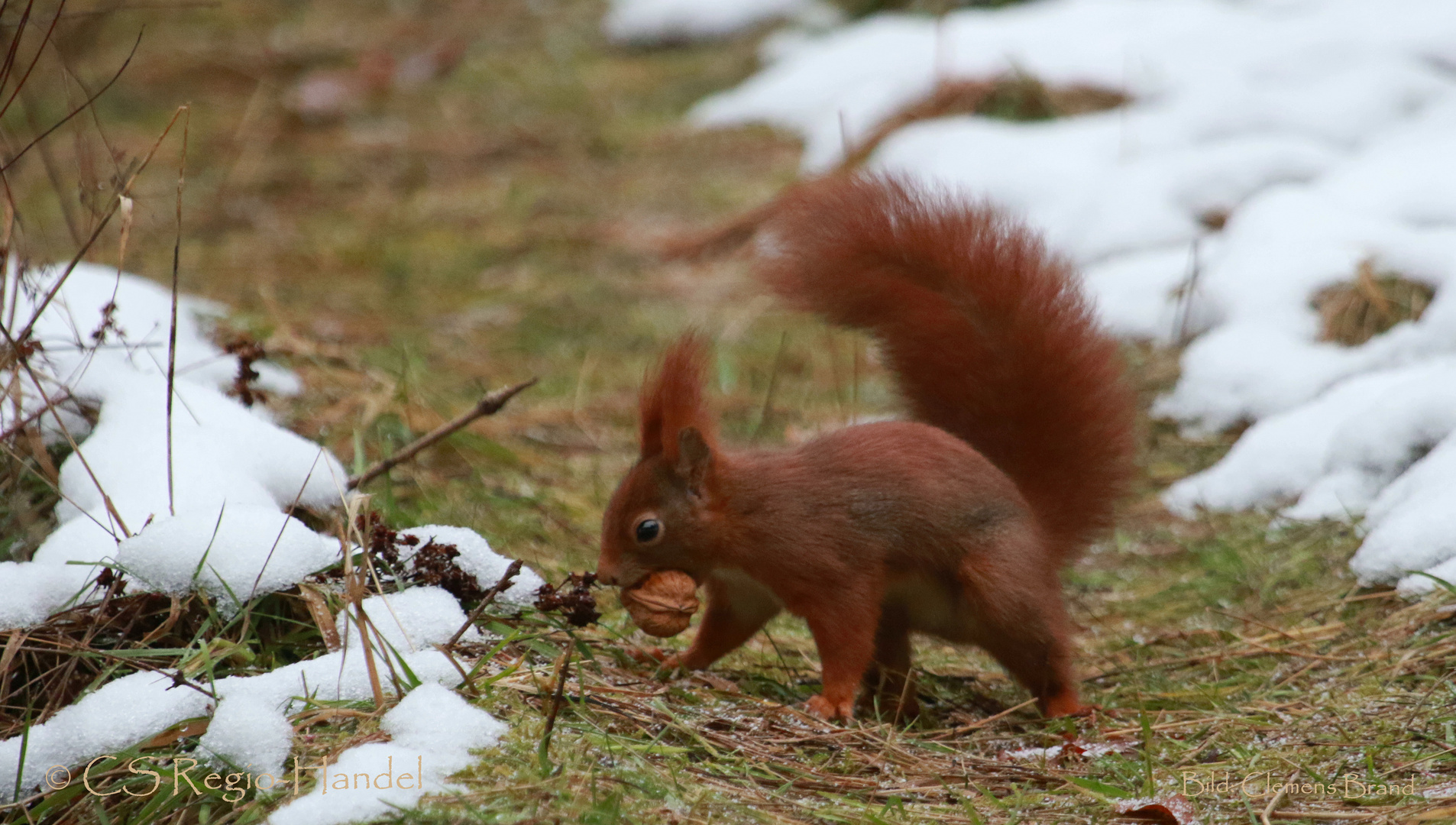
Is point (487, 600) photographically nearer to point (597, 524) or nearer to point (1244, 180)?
point (597, 524)

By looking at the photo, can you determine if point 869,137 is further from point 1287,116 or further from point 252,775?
point 252,775

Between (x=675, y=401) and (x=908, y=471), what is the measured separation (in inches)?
15.3

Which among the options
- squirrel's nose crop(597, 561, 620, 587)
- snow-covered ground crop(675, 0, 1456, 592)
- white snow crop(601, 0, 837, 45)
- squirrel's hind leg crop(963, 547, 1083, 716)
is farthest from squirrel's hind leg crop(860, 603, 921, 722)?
white snow crop(601, 0, 837, 45)

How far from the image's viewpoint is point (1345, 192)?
13.0ft

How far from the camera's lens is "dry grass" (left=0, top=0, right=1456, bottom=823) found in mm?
1722

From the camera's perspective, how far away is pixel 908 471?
7.07 feet

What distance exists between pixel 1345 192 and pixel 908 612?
2471mm

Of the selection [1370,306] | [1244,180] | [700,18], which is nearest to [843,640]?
[1370,306]

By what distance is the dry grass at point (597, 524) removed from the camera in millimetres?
1722

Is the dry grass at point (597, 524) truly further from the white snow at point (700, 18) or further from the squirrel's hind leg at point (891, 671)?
the white snow at point (700, 18)

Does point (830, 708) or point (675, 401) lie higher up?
point (675, 401)

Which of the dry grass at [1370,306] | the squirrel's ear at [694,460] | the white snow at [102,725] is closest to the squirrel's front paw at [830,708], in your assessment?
the squirrel's ear at [694,460]

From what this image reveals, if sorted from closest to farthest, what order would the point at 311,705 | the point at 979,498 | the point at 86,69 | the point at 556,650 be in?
the point at 311,705 → the point at 556,650 → the point at 979,498 → the point at 86,69

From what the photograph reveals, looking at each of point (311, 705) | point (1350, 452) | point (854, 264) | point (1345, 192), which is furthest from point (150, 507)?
point (1345, 192)
